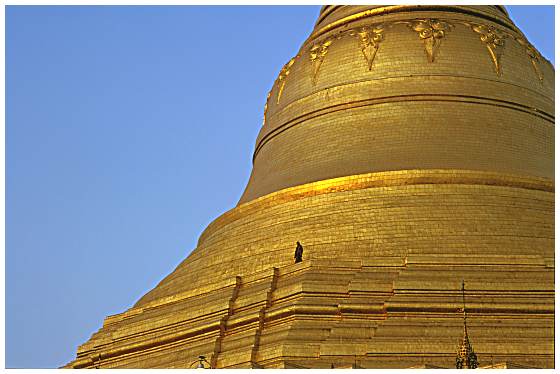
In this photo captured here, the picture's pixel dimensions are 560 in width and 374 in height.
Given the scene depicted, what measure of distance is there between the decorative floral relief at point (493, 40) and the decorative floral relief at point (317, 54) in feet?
10.3

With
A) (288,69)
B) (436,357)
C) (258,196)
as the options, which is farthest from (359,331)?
(288,69)

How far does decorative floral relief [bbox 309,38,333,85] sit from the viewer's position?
85.9 ft

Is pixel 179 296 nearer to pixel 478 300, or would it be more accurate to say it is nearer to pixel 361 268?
pixel 361 268

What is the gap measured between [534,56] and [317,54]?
4592mm

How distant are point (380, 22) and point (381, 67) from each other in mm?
1260

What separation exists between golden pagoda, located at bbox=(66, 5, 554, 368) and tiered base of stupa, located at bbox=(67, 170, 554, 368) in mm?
32

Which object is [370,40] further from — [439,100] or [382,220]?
[382,220]

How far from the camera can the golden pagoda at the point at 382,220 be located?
1958cm

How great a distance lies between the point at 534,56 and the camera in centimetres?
2606

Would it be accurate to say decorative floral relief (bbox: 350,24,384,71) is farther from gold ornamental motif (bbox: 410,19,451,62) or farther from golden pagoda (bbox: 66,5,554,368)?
gold ornamental motif (bbox: 410,19,451,62)

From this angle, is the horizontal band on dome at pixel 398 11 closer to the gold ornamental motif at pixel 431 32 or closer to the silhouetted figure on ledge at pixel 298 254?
the gold ornamental motif at pixel 431 32

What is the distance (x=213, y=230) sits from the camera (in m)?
25.1

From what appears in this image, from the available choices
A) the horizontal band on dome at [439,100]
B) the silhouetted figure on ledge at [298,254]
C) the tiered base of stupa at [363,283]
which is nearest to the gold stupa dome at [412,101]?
the horizontal band on dome at [439,100]

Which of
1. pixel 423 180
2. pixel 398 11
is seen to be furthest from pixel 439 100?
pixel 423 180
